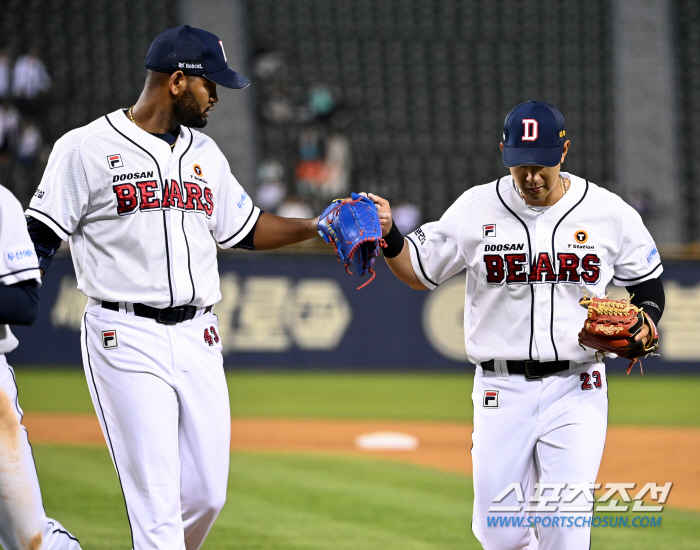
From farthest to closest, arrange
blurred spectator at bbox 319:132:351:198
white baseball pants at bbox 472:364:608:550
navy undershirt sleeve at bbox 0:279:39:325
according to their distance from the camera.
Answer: blurred spectator at bbox 319:132:351:198
white baseball pants at bbox 472:364:608:550
navy undershirt sleeve at bbox 0:279:39:325

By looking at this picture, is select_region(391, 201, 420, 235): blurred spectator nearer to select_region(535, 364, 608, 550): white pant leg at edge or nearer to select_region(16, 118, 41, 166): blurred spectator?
select_region(16, 118, 41, 166): blurred spectator

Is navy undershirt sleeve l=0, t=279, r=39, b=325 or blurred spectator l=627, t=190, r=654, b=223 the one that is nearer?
navy undershirt sleeve l=0, t=279, r=39, b=325

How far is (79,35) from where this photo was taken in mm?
17531

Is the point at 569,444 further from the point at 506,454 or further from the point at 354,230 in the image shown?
the point at 354,230

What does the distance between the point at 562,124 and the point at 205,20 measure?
1458 centimetres

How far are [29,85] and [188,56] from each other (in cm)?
1353

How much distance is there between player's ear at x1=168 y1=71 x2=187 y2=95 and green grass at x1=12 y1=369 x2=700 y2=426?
7.12 meters

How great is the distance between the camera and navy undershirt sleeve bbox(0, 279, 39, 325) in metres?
3.11

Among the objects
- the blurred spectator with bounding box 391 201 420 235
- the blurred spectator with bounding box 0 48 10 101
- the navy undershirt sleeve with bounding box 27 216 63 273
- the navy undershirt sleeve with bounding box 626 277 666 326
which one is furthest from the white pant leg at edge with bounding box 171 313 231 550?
the blurred spectator with bounding box 0 48 10 101

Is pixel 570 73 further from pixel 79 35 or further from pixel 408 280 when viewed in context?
pixel 408 280

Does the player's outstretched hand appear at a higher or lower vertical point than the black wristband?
higher

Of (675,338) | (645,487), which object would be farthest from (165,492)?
(675,338)

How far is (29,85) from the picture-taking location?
643 inches

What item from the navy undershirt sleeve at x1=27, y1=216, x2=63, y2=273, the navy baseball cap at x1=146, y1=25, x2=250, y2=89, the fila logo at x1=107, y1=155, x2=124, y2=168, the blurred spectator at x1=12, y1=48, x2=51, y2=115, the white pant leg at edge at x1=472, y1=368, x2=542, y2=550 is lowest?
the white pant leg at edge at x1=472, y1=368, x2=542, y2=550
